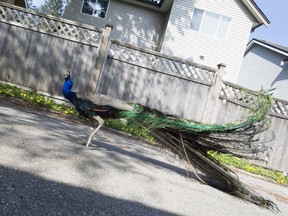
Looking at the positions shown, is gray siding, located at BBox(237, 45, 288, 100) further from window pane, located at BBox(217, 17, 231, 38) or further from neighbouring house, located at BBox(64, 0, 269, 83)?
window pane, located at BBox(217, 17, 231, 38)

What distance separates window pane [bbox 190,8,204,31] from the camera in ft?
57.0

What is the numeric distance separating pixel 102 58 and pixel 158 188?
6.32 m

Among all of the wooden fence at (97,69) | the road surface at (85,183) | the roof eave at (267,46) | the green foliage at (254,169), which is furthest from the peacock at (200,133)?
the roof eave at (267,46)

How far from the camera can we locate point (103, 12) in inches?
→ 772

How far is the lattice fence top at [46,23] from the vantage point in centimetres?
970

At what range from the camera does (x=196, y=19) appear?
17.4 m

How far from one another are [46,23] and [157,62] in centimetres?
378

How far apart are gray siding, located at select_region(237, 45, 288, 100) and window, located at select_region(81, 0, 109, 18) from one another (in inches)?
453

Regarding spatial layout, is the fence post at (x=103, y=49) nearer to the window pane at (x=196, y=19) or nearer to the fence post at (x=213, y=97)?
the fence post at (x=213, y=97)

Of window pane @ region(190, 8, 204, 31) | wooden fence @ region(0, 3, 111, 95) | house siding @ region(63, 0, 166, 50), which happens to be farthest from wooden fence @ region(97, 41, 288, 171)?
house siding @ region(63, 0, 166, 50)

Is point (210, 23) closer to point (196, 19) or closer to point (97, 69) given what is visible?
point (196, 19)

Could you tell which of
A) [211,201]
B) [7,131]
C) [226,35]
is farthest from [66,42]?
[226,35]

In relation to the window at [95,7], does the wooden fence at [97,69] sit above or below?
below

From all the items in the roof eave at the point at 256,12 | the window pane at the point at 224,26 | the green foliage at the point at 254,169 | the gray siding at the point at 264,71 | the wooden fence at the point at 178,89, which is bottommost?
the green foliage at the point at 254,169
